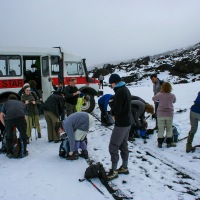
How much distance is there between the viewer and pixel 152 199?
4.73 meters

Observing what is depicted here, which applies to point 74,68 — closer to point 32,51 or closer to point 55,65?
point 55,65

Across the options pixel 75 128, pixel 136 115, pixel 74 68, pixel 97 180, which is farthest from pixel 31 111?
pixel 74 68

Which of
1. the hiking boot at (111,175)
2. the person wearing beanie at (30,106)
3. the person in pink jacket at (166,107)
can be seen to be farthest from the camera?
the person wearing beanie at (30,106)

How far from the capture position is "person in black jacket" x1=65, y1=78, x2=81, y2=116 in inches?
359

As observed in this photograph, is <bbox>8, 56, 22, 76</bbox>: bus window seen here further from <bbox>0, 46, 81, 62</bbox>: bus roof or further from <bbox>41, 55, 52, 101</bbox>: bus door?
<bbox>41, 55, 52, 101</bbox>: bus door

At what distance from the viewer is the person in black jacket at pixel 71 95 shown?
29.9 ft

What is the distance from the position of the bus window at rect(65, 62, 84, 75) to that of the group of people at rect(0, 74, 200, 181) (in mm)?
3114

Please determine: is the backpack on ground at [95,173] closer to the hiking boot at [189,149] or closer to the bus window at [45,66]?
the hiking boot at [189,149]

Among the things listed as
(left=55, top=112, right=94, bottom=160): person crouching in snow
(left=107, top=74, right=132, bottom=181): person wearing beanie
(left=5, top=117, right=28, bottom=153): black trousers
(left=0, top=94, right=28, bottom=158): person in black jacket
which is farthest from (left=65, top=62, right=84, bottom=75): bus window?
(left=107, top=74, right=132, bottom=181): person wearing beanie

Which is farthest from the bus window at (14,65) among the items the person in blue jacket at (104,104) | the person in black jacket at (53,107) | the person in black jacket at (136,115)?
the person in black jacket at (136,115)

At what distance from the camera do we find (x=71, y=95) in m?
9.11

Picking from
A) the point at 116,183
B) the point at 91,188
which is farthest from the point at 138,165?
the point at 91,188

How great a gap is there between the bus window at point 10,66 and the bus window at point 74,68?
2203 mm

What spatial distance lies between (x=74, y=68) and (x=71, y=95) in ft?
13.0
